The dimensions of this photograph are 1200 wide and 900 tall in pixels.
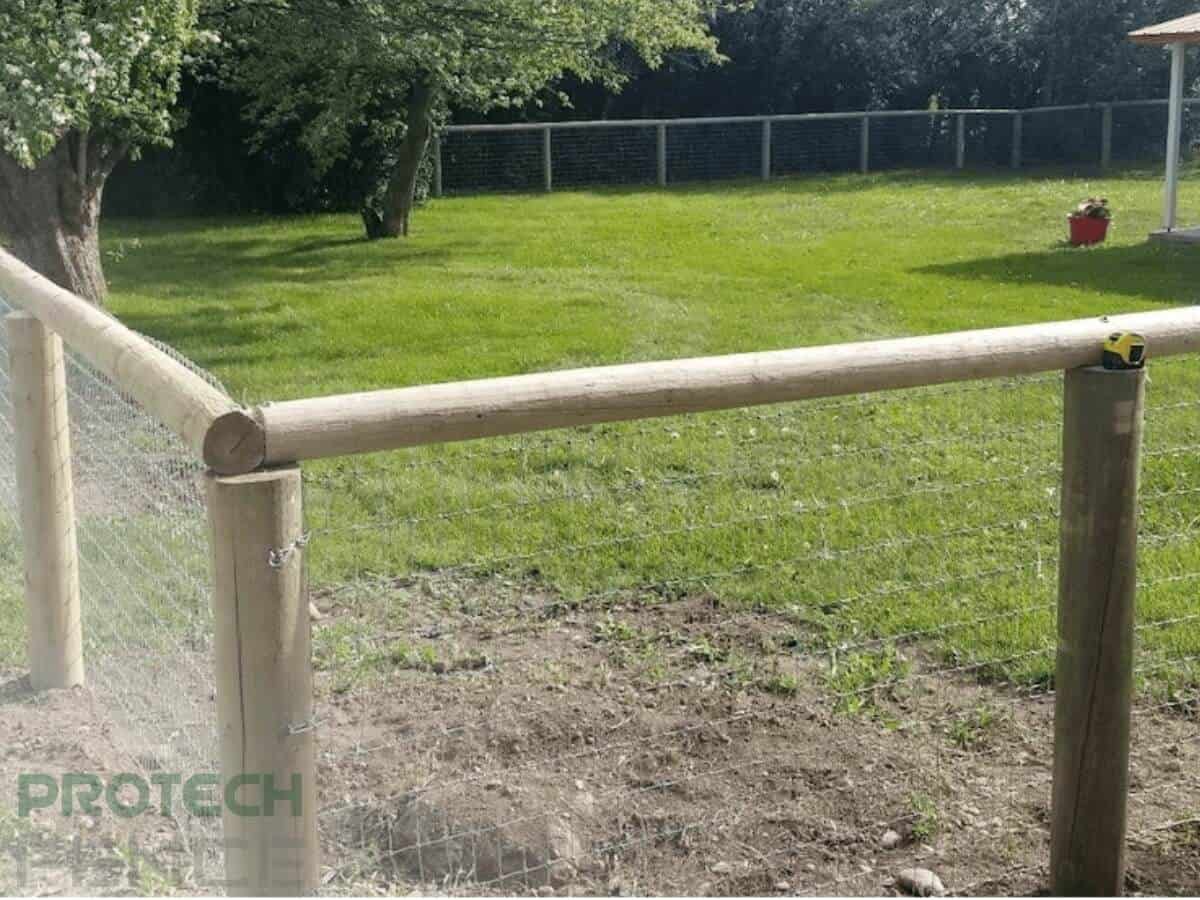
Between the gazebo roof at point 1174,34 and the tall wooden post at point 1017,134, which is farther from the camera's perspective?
the tall wooden post at point 1017,134

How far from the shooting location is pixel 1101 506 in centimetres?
331

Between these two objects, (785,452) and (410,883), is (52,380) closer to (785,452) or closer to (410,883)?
(410,883)

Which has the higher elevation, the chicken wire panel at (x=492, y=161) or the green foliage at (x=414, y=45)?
the green foliage at (x=414, y=45)

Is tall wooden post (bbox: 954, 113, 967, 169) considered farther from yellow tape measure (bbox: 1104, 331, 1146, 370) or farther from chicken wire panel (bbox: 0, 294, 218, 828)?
yellow tape measure (bbox: 1104, 331, 1146, 370)

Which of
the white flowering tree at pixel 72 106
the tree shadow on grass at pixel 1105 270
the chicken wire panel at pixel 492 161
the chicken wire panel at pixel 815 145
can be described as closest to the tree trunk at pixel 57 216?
the white flowering tree at pixel 72 106

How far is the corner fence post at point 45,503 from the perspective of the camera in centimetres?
450

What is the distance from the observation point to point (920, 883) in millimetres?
3791

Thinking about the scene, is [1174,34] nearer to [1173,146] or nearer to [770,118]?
[1173,146]

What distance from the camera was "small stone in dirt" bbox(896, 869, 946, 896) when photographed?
3.78m

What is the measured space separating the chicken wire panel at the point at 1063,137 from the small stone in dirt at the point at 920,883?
84.6ft

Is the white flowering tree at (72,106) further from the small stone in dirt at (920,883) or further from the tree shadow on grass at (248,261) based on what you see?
the small stone in dirt at (920,883)

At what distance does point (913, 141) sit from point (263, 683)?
26.6 m

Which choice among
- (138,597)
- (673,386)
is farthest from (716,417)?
(673,386)

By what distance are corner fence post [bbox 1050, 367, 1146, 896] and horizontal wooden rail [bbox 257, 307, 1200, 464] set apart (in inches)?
4.3
